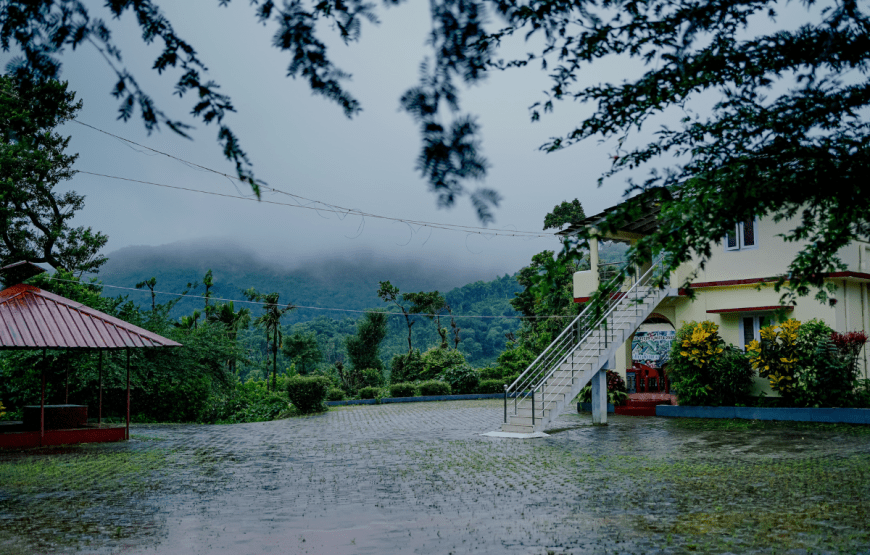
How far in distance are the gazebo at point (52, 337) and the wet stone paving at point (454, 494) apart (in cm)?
89

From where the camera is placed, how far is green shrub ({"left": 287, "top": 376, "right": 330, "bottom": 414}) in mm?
22688

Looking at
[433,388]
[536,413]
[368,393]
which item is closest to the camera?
[536,413]

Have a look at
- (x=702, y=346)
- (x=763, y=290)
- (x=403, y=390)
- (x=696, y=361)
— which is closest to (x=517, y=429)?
(x=696, y=361)

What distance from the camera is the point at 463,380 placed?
29641 mm

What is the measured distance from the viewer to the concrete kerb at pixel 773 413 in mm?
15469

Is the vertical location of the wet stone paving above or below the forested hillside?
below

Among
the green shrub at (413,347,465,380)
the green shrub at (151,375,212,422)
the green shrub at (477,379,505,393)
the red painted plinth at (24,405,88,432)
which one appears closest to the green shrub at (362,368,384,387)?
the green shrub at (413,347,465,380)

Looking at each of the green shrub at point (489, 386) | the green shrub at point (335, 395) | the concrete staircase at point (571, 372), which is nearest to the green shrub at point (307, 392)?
the green shrub at point (335, 395)

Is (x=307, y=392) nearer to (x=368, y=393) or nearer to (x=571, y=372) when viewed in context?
(x=368, y=393)

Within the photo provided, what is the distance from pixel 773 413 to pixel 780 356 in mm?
1404

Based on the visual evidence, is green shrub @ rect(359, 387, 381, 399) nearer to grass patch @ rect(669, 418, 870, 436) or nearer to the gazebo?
the gazebo

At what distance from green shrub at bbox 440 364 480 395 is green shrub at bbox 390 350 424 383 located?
2.23 m

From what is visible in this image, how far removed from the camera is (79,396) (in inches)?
760

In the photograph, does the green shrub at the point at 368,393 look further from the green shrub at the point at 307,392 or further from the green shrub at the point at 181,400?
the green shrub at the point at 181,400
